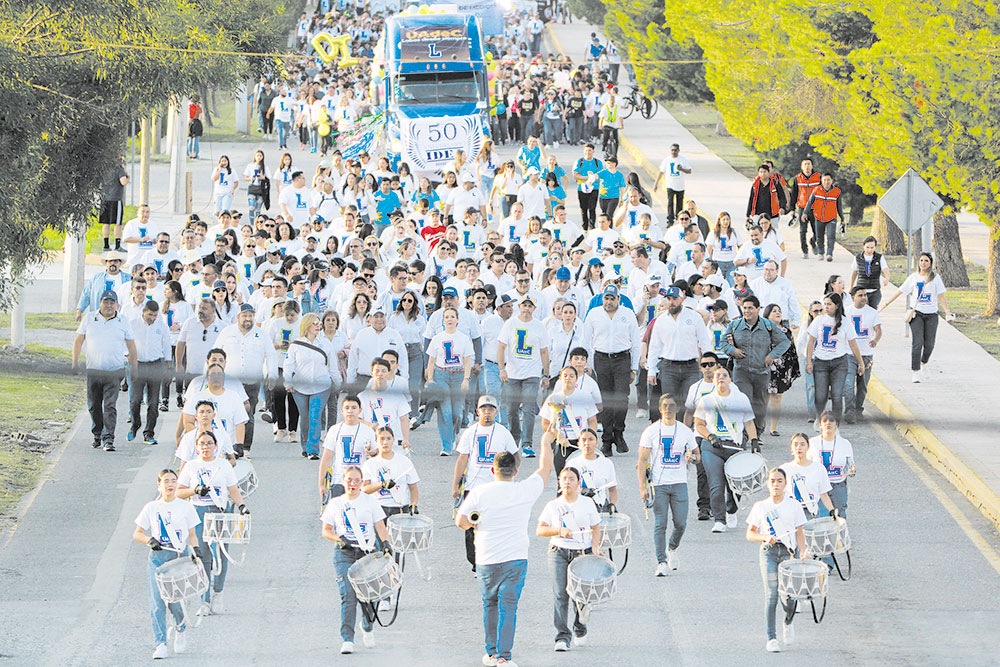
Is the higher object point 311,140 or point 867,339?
point 311,140

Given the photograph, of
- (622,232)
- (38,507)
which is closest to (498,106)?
(622,232)

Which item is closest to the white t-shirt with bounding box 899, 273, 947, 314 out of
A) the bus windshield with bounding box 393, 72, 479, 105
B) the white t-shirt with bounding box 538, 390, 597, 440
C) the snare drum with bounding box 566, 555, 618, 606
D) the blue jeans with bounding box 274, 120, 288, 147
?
the white t-shirt with bounding box 538, 390, 597, 440

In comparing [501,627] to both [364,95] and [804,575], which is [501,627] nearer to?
[804,575]

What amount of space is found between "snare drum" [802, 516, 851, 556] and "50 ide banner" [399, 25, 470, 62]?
25081 mm

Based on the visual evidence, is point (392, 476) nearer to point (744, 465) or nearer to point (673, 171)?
point (744, 465)

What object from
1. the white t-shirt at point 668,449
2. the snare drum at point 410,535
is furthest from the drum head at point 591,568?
the white t-shirt at point 668,449

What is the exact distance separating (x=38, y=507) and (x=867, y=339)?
26.8 ft

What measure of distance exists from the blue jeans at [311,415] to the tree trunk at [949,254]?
13373 mm

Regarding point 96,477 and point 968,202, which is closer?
point 96,477

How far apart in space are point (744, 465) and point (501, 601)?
3.23 m

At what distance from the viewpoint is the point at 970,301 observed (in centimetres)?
2562

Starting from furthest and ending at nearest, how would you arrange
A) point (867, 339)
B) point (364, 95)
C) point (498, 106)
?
1. point (364, 95)
2. point (498, 106)
3. point (867, 339)

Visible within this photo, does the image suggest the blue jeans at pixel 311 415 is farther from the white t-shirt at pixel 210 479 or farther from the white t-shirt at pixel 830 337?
the white t-shirt at pixel 830 337

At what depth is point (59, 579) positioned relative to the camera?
41.4ft
